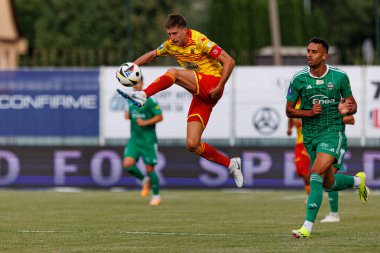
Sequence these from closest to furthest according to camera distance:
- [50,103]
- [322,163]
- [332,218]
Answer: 1. [322,163]
2. [332,218]
3. [50,103]

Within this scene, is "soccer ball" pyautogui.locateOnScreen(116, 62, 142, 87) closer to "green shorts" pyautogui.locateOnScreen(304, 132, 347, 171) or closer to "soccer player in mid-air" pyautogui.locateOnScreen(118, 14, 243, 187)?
"soccer player in mid-air" pyautogui.locateOnScreen(118, 14, 243, 187)

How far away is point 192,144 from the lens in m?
14.7

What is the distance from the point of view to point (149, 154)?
833 inches

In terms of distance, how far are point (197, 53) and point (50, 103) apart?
12867mm

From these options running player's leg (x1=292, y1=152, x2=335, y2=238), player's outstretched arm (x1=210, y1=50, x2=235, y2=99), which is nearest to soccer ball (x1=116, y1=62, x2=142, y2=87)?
player's outstretched arm (x1=210, y1=50, x2=235, y2=99)

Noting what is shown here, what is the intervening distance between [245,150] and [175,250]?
14.4 metres

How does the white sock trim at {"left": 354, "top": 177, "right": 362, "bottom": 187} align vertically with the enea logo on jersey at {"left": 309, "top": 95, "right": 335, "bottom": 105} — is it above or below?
below

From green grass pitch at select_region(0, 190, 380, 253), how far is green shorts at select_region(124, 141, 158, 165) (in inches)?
29.7

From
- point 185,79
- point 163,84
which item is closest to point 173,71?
point 185,79

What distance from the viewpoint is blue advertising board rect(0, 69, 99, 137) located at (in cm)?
2708

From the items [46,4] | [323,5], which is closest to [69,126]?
[46,4]

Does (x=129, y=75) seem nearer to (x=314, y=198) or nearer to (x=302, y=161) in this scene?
(x=314, y=198)

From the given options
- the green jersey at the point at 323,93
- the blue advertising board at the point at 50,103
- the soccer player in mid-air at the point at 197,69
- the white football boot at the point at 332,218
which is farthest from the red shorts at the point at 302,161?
the blue advertising board at the point at 50,103

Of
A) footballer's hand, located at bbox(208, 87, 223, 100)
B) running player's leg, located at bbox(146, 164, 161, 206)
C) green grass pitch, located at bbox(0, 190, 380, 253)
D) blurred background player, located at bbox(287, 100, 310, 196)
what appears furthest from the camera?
blurred background player, located at bbox(287, 100, 310, 196)
